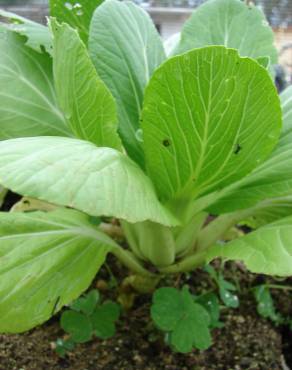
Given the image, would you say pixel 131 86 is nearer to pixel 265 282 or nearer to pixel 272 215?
pixel 272 215

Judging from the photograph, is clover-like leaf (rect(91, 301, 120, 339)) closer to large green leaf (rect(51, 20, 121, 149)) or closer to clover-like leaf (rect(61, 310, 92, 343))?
clover-like leaf (rect(61, 310, 92, 343))

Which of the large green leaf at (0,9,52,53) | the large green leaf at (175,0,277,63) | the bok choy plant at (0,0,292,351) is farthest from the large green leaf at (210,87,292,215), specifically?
the large green leaf at (0,9,52,53)

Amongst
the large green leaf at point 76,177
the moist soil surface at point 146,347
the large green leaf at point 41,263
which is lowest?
the moist soil surface at point 146,347

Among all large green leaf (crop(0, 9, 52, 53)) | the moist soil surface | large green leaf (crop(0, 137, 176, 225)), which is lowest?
the moist soil surface

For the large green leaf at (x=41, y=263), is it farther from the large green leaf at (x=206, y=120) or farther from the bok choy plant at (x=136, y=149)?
the large green leaf at (x=206, y=120)

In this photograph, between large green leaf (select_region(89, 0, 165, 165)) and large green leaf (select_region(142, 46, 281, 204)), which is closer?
large green leaf (select_region(142, 46, 281, 204))

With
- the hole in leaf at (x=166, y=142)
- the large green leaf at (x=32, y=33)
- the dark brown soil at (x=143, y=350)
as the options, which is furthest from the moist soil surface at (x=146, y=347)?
the large green leaf at (x=32, y=33)

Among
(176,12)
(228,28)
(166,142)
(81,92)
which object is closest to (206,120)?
(166,142)
